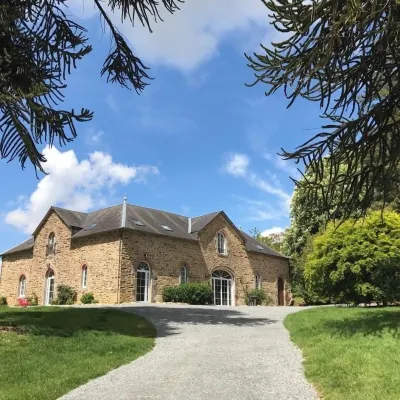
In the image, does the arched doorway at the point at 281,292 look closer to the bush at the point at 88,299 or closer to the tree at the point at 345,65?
the bush at the point at 88,299

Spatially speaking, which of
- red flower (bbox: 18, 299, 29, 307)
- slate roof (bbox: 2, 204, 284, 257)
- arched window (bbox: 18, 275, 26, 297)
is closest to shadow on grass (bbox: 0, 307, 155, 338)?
slate roof (bbox: 2, 204, 284, 257)

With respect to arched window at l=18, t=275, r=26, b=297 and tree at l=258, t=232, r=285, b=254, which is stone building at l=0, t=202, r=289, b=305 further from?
tree at l=258, t=232, r=285, b=254

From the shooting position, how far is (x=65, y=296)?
93.0ft

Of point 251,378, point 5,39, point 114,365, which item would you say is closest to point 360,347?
point 251,378

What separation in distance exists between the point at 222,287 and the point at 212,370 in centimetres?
2372

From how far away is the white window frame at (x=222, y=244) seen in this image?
106 ft

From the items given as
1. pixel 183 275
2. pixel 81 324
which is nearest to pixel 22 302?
pixel 183 275

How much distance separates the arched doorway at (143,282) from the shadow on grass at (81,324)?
9.25m

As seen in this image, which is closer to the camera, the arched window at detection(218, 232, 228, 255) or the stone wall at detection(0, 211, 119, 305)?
the stone wall at detection(0, 211, 119, 305)

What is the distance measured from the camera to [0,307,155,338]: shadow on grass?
1163 centimetres

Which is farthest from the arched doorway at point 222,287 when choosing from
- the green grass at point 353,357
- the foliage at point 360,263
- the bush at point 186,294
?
the green grass at point 353,357

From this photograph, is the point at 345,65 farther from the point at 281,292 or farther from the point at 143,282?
the point at 281,292

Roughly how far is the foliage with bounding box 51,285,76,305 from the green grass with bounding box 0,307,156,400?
1375 cm

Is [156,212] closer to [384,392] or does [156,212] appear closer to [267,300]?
[267,300]
